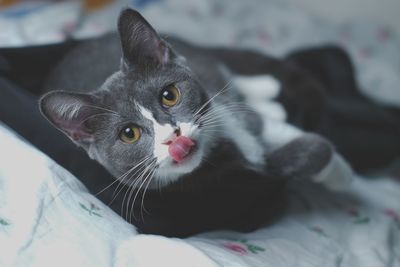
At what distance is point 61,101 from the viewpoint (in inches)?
45.2

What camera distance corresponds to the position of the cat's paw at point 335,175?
4.85 ft

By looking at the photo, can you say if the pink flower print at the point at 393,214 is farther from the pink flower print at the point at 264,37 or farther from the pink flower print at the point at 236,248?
the pink flower print at the point at 264,37

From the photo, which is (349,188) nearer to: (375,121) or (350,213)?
(350,213)

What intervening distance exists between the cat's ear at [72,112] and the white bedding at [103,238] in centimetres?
10

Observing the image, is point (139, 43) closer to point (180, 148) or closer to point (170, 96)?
point (170, 96)

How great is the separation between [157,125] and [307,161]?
1.82 feet

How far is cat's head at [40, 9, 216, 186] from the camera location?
1131 mm

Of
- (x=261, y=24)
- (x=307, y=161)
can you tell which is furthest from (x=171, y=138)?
(x=261, y=24)

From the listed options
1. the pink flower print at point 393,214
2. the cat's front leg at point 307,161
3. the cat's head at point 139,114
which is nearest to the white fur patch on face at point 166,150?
the cat's head at point 139,114

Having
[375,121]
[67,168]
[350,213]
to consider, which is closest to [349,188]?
[350,213]

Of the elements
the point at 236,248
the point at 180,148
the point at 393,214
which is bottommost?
the point at 393,214

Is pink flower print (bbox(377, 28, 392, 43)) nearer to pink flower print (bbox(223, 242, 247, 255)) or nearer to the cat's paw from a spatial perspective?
the cat's paw

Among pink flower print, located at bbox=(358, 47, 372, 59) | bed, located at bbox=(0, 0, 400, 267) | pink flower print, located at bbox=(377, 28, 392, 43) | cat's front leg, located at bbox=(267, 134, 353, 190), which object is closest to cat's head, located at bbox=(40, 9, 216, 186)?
bed, located at bbox=(0, 0, 400, 267)

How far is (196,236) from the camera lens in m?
1.27
